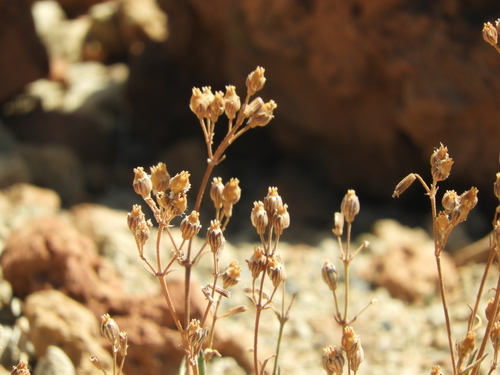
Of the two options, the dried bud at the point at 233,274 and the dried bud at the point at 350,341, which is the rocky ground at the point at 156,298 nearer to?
the dried bud at the point at 233,274

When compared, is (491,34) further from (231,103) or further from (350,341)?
(350,341)

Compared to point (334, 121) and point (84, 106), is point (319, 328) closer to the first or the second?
point (334, 121)

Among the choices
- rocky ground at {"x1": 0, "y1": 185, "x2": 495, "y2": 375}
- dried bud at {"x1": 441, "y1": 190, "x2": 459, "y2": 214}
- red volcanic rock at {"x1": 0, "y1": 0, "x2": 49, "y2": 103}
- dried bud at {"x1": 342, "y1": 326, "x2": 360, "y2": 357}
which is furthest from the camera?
red volcanic rock at {"x1": 0, "y1": 0, "x2": 49, "y2": 103}

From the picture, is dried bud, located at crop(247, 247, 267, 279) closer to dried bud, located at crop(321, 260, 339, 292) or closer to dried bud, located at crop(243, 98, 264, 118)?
dried bud, located at crop(321, 260, 339, 292)

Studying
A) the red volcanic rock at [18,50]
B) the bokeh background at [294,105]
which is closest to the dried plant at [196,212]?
the bokeh background at [294,105]

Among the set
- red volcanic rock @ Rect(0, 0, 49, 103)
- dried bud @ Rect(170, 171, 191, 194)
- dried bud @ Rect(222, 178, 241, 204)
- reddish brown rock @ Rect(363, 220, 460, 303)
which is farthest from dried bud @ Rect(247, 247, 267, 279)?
red volcanic rock @ Rect(0, 0, 49, 103)

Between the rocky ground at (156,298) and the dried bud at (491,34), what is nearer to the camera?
the dried bud at (491,34)
